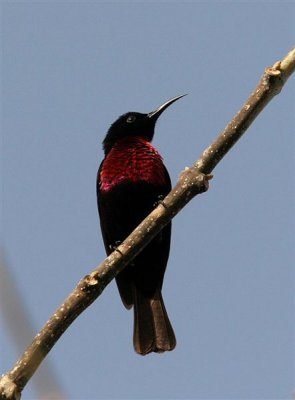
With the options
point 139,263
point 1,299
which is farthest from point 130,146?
point 1,299

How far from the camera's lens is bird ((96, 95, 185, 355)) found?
463 centimetres

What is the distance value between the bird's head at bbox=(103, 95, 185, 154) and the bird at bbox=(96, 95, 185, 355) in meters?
0.42

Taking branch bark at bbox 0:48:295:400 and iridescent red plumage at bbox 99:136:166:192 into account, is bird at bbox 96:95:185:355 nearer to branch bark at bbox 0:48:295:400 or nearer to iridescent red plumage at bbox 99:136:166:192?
iridescent red plumage at bbox 99:136:166:192

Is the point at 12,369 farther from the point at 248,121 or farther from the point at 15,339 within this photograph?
the point at 248,121

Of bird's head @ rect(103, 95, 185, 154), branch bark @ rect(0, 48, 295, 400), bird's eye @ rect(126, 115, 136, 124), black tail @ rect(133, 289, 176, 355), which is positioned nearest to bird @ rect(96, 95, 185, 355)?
black tail @ rect(133, 289, 176, 355)

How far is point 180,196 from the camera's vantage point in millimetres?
2295

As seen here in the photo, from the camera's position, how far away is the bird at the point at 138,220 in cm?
463

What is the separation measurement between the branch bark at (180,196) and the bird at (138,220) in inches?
87.1

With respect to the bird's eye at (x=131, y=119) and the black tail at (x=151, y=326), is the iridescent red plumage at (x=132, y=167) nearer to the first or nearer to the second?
the bird's eye at (x=131, y=119)

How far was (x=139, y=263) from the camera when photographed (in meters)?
4.81

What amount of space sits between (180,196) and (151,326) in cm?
250

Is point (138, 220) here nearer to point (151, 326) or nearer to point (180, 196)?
point (151, 326)

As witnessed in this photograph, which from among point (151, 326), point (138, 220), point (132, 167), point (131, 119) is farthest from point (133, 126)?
point (151, 326)

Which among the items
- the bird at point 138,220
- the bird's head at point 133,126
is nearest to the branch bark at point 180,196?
the bird at point 138,220
